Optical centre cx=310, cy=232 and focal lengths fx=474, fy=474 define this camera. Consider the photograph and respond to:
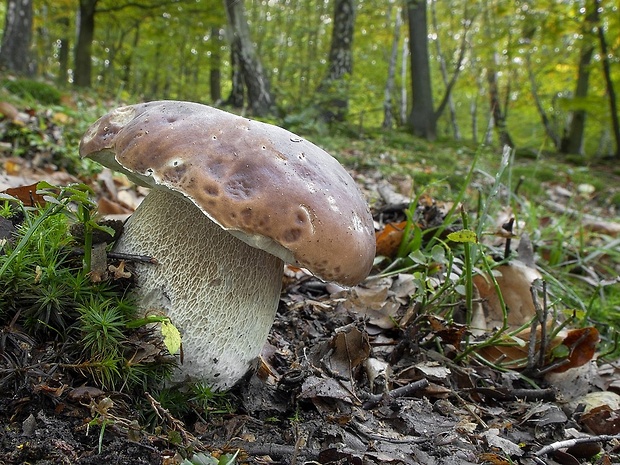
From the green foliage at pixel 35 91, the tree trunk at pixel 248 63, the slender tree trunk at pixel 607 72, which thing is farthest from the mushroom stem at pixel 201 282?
the slender tree trunk at pixel 607 72

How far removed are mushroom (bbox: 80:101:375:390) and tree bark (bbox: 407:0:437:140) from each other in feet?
31.3

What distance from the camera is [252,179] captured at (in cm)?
115

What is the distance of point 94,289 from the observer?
1.35 m

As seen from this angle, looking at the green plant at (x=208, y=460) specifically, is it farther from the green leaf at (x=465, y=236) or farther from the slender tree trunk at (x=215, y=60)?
the slender tree trunk at (x=215, y=60)

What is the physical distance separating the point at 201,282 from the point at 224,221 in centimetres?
35

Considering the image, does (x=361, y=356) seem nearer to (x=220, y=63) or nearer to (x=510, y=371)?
(x=510, y=371)

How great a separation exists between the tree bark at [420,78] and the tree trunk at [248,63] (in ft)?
14.2

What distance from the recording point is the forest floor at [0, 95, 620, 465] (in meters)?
1.15

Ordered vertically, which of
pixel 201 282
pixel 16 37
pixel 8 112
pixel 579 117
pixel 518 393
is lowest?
pixel 518 393

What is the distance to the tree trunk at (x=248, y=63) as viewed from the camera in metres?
7.23

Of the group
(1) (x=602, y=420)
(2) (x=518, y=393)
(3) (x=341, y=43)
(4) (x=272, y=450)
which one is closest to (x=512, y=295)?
(2) (x=518, y=393)

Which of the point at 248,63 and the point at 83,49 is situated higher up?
the point at 83,49

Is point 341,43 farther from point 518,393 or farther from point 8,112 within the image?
point 518,393

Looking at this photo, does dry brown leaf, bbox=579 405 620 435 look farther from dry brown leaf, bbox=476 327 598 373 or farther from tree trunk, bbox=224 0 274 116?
tree trunk, bbox=224 0 274 116
